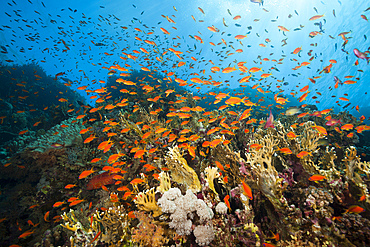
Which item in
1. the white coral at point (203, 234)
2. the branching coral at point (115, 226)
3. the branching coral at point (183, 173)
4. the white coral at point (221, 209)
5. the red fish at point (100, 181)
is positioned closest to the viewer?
the white coral at point (203, 234)

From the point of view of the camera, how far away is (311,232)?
2064 mm

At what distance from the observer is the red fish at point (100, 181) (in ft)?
15.8

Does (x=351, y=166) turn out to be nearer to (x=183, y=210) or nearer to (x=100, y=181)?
(x=183, y=210)

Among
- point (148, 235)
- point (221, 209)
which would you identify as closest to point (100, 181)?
point (148, 235)

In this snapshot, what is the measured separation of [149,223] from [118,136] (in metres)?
3.95

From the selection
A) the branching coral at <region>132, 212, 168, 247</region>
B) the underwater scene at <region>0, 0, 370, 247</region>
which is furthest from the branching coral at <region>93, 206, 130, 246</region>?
the branching coral at <region>132, 212, 168, 247</region>

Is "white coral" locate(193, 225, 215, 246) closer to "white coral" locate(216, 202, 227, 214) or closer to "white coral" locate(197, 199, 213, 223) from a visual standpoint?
"white coral" locate(197, 199, 213, 223)

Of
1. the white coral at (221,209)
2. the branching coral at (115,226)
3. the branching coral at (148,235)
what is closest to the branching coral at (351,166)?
the white coral at (221,209)

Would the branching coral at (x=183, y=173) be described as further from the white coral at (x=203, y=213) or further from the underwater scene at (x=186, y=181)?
the white coral at (x=203, y=213)

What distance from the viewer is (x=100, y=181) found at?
4.86m

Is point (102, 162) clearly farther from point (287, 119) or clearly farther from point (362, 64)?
point (362, 64)

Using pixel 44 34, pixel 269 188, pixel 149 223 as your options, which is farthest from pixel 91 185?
pixel 44 34

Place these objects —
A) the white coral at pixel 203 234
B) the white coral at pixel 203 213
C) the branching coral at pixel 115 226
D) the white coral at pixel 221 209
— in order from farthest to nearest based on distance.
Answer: the branching coral at pixel 115 226 < the white coral at pixel 221 209 < the white coral at pixel 203 213 < the white coral at pixel 203 234

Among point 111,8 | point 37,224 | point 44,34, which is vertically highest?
point 44,34
